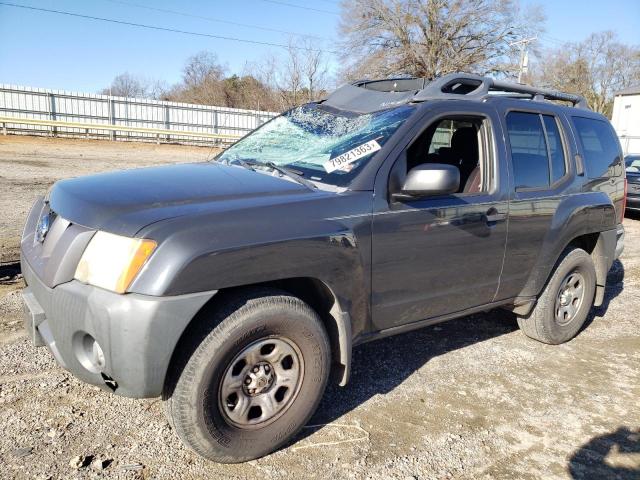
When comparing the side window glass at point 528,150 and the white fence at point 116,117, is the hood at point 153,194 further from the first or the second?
the white fence at point 116,117

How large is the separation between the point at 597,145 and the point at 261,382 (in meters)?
3.73

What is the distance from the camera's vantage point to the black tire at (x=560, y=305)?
4.29m

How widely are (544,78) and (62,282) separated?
55447mm

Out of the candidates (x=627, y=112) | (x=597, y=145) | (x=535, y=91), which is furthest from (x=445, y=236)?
(x=627, y=112)

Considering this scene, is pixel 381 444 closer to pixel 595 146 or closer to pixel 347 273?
pixel 347 273

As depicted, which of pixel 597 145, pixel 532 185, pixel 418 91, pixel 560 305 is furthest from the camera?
pixel 597 145

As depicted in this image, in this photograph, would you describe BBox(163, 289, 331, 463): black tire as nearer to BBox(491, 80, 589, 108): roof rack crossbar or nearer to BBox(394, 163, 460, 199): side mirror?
BBox(394, 163, 460, 199): side mirror

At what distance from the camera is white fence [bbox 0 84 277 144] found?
25.5 m

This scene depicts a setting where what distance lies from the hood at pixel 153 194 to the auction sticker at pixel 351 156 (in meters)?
0.27

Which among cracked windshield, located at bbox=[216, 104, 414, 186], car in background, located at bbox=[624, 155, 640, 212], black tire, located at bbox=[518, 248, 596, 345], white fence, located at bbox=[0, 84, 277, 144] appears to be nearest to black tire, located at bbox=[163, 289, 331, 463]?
cracked windshield, located at bbox=[216, 104, 414, 186]

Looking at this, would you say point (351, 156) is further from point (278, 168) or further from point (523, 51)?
point (523, 51)

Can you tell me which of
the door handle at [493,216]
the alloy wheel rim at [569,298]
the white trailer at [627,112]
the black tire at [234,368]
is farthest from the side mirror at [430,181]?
the white trailer at [627,112]

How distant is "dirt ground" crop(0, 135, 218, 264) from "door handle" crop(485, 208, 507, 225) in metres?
4.89

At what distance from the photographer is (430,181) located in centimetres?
292
